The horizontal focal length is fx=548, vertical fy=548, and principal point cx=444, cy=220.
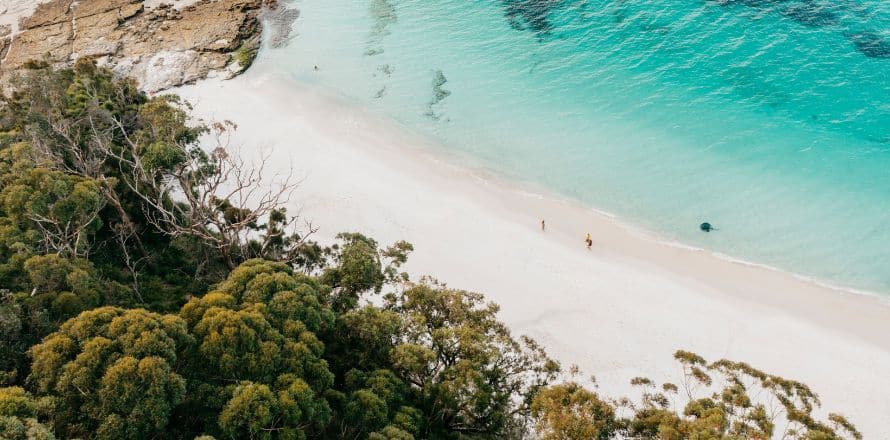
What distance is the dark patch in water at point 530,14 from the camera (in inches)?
2186

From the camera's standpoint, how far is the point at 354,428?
18172mm

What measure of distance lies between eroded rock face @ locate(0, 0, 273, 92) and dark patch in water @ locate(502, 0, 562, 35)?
26371 millimetres

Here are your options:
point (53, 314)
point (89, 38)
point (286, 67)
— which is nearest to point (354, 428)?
point (53, 314)

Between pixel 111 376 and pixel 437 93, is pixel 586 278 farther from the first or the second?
pixel 111 376

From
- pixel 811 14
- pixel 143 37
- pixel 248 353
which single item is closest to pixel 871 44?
pixel 811 14

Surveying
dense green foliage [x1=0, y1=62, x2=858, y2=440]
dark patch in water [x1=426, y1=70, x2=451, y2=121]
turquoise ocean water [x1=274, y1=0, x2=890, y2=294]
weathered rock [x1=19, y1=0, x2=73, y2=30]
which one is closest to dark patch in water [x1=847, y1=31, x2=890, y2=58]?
turquoise ocean water [x1=274, y1=0, x2=890, y2=294]

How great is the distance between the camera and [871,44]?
1876 inches

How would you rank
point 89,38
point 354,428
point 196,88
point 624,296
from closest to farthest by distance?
point 354,428 < point 624,296 < point 196,88 < point 89,38

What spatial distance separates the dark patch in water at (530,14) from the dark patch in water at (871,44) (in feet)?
87.6

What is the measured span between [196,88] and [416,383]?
1513 inches

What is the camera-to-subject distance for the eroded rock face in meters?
50.6

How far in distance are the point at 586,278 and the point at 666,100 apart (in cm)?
2150

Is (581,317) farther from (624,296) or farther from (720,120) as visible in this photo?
(720,120)

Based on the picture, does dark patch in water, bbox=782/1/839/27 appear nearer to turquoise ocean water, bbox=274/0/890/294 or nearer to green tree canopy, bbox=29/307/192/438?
turquoise ocean water, bbox=274/0/890/294
